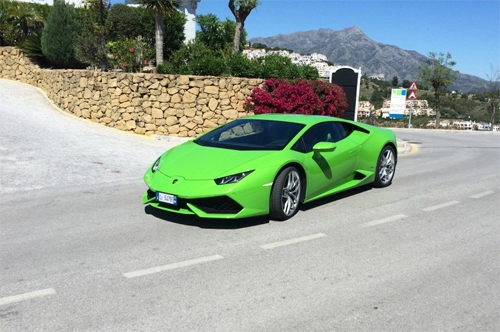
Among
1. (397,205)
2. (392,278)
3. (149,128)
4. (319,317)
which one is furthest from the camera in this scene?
(149,128)

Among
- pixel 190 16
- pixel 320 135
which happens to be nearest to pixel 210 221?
pixel 320 135

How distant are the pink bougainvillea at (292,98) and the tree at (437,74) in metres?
21.7

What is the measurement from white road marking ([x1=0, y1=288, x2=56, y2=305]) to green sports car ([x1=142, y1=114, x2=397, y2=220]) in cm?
Result: 195

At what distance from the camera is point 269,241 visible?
5.54 m

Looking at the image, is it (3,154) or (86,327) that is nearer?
(86,327)

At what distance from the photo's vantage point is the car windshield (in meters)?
6.68

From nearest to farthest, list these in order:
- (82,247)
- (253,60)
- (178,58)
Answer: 1. (82,247)
2. (253,60)
3. (178,58)

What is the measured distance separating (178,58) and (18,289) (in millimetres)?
14215

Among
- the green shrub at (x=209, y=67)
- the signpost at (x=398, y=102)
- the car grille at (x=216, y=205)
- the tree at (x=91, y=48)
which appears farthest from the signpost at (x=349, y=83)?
the signpost at (x=398, y=102)

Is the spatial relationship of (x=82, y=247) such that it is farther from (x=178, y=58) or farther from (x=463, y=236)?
(x=178, y=58)

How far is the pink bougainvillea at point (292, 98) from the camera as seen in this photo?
569 inches

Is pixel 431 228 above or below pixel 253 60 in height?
below

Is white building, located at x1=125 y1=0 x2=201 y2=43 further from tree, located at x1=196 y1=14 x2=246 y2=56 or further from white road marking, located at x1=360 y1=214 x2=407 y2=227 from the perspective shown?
white road marking, located at x1=360 y1=214 x2=407 y2=227

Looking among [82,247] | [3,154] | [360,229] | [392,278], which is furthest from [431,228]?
[3,154]
